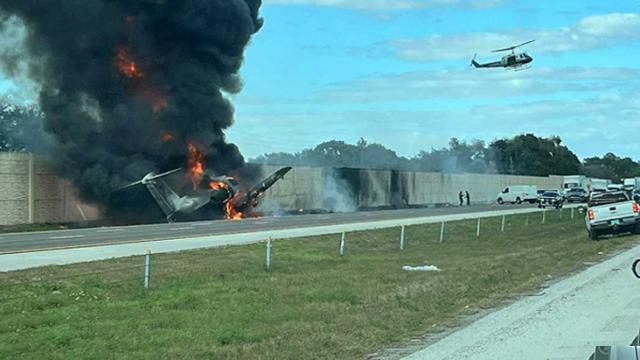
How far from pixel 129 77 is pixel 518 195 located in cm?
5149

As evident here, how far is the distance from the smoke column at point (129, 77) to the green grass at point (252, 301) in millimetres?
29500

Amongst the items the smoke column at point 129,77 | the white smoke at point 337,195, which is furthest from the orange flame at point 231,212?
the white smoke at point 337,195

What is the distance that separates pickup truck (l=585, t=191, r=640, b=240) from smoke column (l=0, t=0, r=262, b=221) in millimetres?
29586

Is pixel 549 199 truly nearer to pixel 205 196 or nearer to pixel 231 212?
pixel 231 212

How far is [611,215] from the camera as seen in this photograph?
32719mm

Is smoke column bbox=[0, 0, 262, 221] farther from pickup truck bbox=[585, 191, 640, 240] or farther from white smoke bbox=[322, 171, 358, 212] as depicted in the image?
pickup truck bbox=[585, 191, 640, 240]

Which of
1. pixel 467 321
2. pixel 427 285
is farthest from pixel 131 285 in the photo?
pixel 467 321

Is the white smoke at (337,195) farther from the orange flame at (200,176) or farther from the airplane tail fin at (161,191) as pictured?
the airplane tail fin at (161,191)

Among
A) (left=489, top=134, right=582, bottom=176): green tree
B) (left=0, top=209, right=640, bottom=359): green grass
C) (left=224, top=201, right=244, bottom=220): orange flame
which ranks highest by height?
(left=489, top=134, right=582, bottom=176): green tree

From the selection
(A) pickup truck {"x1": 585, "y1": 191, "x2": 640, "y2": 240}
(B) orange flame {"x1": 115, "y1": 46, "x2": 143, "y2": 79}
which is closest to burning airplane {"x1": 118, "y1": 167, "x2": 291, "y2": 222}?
(B) orange flame {"x1": 115, "y1": 46, "x2": 143, "y2": 79}

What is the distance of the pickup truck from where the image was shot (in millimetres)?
32688

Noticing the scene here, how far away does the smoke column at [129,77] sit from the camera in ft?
176

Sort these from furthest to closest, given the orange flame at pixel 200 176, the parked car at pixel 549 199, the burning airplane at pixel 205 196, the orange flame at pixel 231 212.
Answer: the parked car at pixel 549 199, the orange flame at pixel 231 212, the orange flame at pixel 200 176, the burning airplane at pixel 205 196

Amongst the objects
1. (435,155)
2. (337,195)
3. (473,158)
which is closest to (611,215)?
(337,195)
